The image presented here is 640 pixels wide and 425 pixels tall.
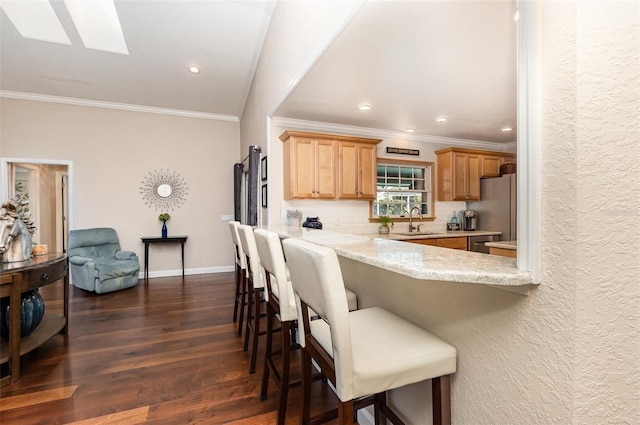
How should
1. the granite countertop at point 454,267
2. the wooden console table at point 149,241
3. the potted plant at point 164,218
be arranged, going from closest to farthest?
the granite countertop at point 454,267 → the wooden console table at point 149,241 → the potted plant at point 164,218

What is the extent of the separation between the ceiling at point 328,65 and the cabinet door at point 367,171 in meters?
0.39

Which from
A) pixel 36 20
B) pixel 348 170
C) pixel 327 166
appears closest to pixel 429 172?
pixel 348 170

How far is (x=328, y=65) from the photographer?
7.67 feet

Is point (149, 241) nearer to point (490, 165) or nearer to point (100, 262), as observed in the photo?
point (100, 262)

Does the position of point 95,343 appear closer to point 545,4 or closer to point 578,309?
point 578,309

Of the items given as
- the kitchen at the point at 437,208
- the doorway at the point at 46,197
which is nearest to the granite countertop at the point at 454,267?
the kitchen at the point at 437,208

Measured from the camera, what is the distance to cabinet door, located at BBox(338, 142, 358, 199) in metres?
3.94

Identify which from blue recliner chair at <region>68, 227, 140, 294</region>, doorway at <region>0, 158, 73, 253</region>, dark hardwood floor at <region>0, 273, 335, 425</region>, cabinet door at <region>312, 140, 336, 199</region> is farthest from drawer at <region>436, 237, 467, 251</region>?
doorway at <region>0, 158, 73, 253</region>

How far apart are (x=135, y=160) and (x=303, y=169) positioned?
3563mm

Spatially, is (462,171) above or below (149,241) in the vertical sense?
above

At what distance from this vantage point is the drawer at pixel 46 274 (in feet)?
7.50

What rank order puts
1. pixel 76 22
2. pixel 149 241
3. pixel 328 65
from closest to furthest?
pixel 328 65, pixel 76 22, pixel 149 241

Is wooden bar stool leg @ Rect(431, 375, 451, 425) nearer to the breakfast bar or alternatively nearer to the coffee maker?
the breakfast bar

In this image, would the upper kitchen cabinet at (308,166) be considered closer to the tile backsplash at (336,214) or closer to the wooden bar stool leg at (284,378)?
the tile backsplash at (336,214)
